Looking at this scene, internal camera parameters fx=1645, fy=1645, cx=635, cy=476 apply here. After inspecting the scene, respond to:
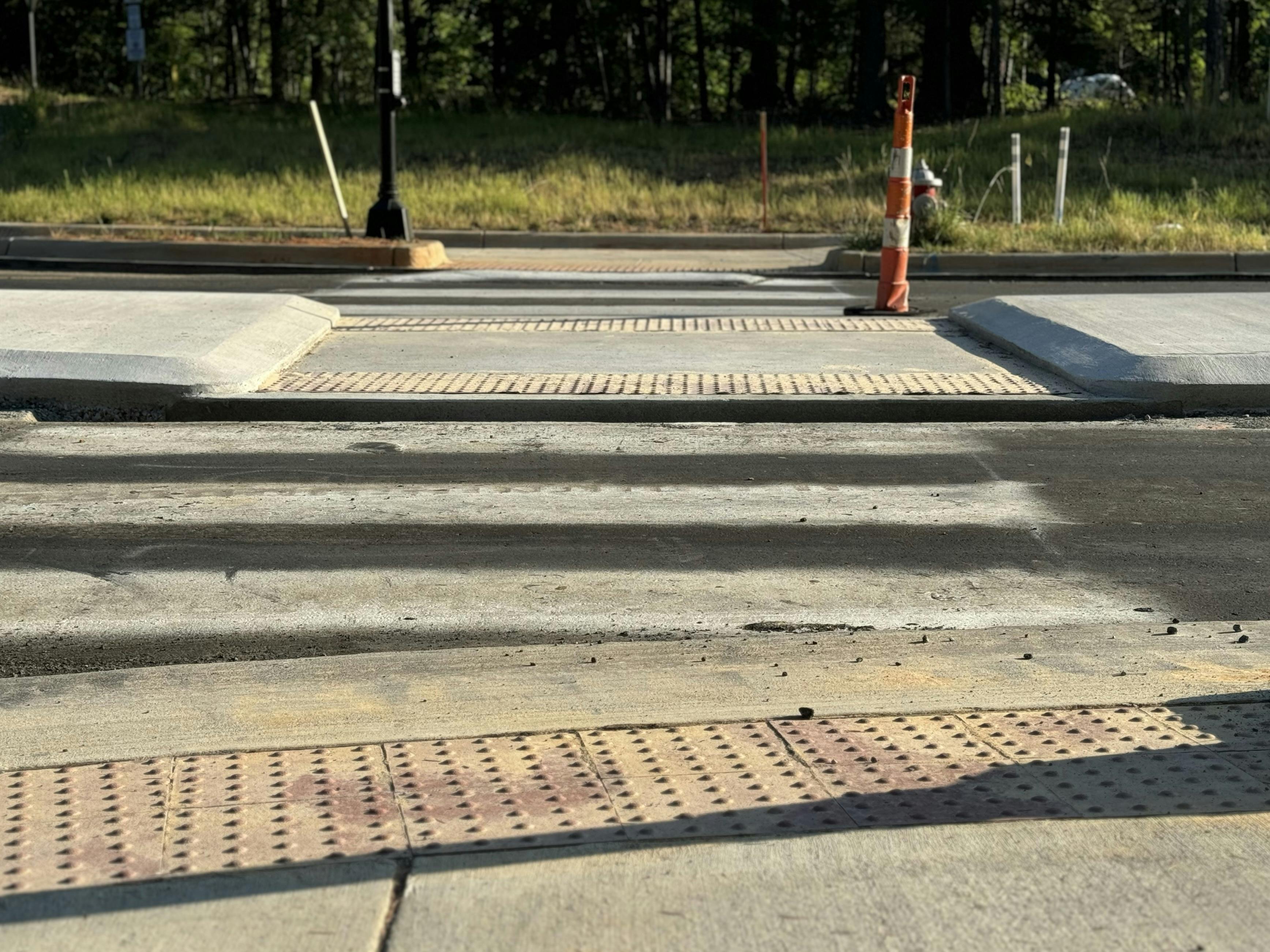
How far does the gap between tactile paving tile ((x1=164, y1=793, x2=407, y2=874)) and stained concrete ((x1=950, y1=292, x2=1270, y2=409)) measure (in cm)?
567

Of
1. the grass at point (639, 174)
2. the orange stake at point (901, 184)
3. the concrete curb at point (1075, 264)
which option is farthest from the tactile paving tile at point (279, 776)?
the grass at point (639, 174)

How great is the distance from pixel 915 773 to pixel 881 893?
2.15 feet

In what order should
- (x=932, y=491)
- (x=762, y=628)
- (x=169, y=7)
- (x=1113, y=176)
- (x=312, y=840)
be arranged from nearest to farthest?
(x=312, y=840), (x=762, y=628), (x=932, y=491), (x=1113, y=176), (x=169, y=7)

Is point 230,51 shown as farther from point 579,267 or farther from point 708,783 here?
point 708,783

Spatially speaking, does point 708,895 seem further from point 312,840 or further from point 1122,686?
point 1122,686

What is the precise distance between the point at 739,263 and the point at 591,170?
7261 millimetres

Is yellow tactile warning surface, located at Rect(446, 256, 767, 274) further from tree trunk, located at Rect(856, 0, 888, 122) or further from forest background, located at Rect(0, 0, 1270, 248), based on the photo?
tree trunk, located at Rect(856, 0, 888, 122)

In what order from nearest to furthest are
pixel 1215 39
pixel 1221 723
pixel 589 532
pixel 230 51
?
pixel 1221 723 → pixel 589 532 → pixel 1215 39 → pixel 230 51

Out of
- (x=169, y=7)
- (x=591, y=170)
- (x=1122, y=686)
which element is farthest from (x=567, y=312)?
(x=169, y=7)

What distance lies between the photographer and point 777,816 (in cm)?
344

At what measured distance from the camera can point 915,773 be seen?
3689 mm

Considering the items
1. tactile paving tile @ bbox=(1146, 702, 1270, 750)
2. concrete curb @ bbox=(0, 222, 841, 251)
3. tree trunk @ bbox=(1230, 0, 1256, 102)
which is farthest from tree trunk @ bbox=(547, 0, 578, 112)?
tactile paving tile @ bbox=(1146, 702, 1270, 750)

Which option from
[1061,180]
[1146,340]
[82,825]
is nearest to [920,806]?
[82,825]

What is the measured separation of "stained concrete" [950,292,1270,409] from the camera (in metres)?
8.07
